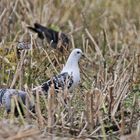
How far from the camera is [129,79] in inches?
239

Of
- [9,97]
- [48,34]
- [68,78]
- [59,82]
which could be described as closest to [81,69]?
[68,78]

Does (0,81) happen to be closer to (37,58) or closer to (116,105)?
(37,58)

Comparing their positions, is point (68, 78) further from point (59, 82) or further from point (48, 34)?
point (48, 34)

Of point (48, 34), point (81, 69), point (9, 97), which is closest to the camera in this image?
point (9, 97)

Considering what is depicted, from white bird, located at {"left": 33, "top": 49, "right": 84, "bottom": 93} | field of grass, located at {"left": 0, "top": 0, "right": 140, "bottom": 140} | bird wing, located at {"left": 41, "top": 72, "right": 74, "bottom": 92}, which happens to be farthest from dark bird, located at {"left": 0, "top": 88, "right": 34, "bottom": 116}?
bird wing, located at {"left": 41, "top": 72, "right": 74, "bottom": 92}

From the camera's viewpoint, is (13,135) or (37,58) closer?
(13,135)

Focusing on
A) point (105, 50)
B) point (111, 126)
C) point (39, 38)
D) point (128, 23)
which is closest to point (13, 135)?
point (111, 126)

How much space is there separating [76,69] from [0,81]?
0.74 m

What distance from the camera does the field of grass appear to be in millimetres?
4895

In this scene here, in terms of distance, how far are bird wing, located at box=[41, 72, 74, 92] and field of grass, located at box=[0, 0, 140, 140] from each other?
4.8 inches

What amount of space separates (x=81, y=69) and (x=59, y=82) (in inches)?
37.5

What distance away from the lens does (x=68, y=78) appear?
5980 mm

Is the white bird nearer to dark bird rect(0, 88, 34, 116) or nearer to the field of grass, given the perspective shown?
the field of grass

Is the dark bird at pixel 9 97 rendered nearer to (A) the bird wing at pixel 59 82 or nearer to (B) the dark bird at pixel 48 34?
(A) the bird wing at pixel 59 82
